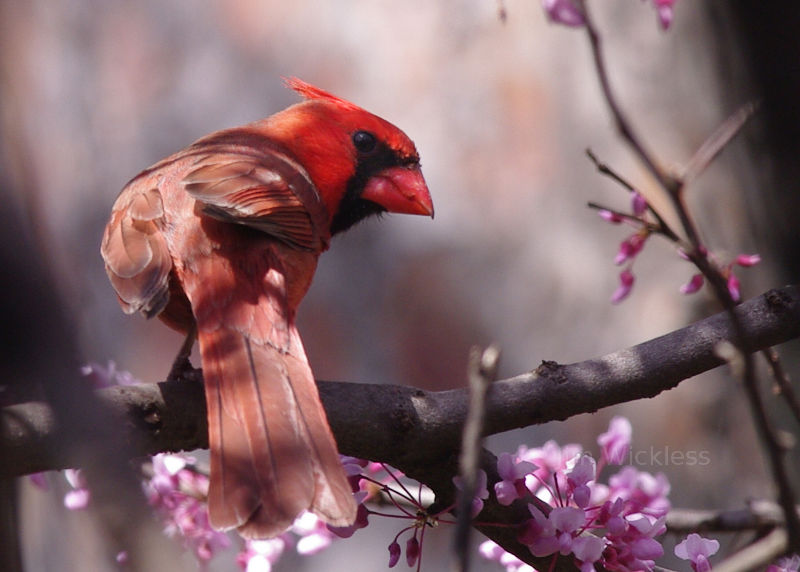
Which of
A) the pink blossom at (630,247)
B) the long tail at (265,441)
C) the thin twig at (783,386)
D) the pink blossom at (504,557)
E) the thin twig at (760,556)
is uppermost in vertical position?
the pink blossom at (630,247)

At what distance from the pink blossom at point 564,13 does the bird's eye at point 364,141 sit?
0.94 m

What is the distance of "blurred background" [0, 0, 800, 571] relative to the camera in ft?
12.6

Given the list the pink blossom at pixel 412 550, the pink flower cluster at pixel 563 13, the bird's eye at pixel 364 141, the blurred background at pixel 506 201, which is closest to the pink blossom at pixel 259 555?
the pink blossom at pixel 412 550

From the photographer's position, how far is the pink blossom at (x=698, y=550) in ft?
5.09

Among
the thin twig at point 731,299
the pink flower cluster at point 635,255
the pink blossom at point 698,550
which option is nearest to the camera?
the thin twig at point 731,299

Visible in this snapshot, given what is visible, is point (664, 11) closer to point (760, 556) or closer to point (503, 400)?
Result: point (503, 400)

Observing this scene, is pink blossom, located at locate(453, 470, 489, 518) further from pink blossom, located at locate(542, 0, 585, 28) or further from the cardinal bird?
pink blossom, located at locate(542, 0, 585, 28)

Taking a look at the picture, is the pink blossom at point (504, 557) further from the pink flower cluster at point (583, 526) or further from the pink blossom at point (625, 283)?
the pink blossom at point (625, 283)

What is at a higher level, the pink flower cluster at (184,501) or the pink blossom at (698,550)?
the pink blossom at (698,550)

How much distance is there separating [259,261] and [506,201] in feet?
7.91

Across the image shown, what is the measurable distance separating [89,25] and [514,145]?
2353 mm

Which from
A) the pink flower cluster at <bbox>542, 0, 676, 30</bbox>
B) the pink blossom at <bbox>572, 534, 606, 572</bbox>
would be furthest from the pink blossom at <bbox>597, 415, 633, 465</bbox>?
the pink flower cluster at <bbox>542, 0, 676, 30</bbox>

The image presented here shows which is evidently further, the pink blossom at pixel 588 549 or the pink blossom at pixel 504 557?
the pink blossom at pixel 504 557

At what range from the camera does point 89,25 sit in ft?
16.7
